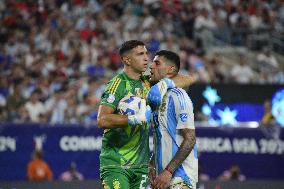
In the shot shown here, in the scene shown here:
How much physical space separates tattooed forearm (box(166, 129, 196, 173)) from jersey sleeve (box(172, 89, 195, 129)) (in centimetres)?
6

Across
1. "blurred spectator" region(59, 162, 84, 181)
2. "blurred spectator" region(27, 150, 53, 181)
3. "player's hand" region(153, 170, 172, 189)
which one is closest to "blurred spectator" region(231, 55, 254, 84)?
"blurred spectator" region(59, 162, 84, 181)

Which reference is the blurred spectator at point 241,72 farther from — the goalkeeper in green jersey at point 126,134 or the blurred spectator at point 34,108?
the goalkeeper in green jersey at point 126,134

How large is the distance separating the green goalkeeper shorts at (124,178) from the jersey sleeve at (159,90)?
2.89 ft

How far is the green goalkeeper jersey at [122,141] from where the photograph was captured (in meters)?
7.83

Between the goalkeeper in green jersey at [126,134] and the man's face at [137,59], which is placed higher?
the man's face at [137,59]

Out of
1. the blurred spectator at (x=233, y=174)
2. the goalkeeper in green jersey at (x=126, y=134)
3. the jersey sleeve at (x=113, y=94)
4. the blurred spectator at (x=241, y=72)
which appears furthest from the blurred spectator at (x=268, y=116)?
the jersey sleeve at (x=113, y=94)

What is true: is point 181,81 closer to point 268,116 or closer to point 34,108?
point 268,116

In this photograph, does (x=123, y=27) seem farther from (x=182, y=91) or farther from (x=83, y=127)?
(x=182, y=91)

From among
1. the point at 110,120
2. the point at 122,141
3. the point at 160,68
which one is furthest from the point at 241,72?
the point at 110,120

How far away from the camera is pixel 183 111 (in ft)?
23.6

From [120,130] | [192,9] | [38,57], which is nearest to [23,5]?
[38,57]

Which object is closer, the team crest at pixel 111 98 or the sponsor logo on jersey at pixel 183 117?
the sponsor logo on jersey at pixel 183 117

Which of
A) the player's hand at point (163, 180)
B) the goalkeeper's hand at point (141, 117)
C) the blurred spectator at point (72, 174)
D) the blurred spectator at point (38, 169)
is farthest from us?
the blurred spectator at point (72, 174)

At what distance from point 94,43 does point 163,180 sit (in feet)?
43.3
